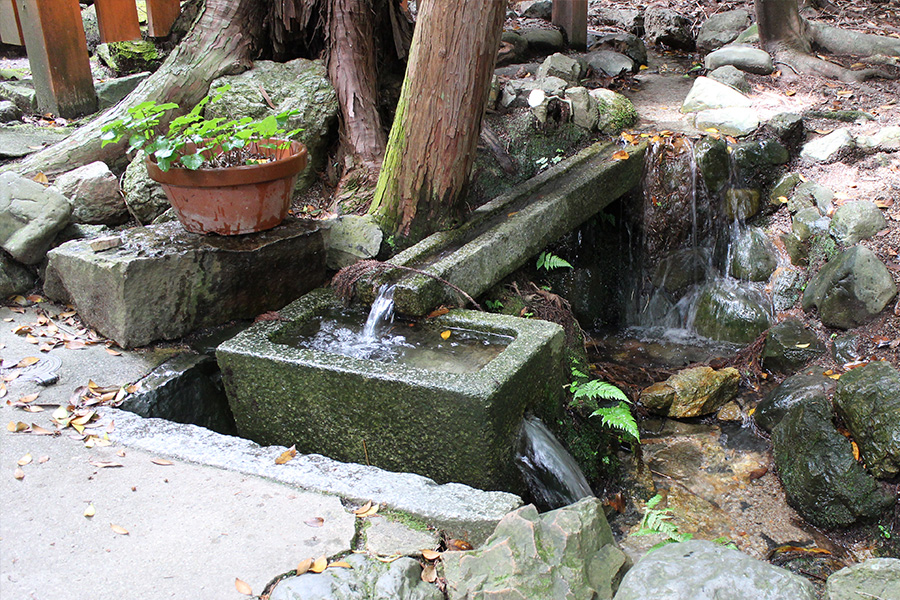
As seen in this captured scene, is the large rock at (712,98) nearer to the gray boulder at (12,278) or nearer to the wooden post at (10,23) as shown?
the gray boulder at (12,278)

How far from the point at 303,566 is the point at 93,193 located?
3.72 metres

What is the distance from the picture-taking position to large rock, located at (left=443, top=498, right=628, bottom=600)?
2.30 m

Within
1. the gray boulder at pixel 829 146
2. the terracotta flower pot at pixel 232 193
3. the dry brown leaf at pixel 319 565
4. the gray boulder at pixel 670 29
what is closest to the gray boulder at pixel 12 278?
the terracotta flower pot at pixel 232 193

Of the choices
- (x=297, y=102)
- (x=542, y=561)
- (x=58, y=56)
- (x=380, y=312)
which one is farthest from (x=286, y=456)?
(x=58, y=56)

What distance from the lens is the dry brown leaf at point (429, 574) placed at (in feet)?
8.35

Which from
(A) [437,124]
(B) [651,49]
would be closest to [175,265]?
(A) [437,124]

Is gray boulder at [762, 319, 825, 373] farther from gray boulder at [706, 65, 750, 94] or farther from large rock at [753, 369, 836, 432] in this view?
gray boulder at [706, 65, 750, 94]

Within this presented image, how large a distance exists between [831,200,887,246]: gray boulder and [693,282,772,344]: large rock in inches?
29.0

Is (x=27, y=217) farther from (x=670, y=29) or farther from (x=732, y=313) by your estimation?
(x=670, y=29)

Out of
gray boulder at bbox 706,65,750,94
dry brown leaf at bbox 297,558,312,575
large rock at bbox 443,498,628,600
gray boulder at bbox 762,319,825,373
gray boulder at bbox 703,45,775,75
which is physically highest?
gray boulder at bbox 703,45,775,75

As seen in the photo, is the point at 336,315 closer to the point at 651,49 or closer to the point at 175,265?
the point at 175,265

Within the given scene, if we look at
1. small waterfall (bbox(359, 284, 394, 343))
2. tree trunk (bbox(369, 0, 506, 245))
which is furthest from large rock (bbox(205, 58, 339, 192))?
small waterfall (bbox(359, 284, 394, 343))

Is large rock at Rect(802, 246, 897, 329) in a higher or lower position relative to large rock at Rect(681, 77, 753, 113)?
lower

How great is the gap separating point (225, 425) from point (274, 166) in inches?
59.9
